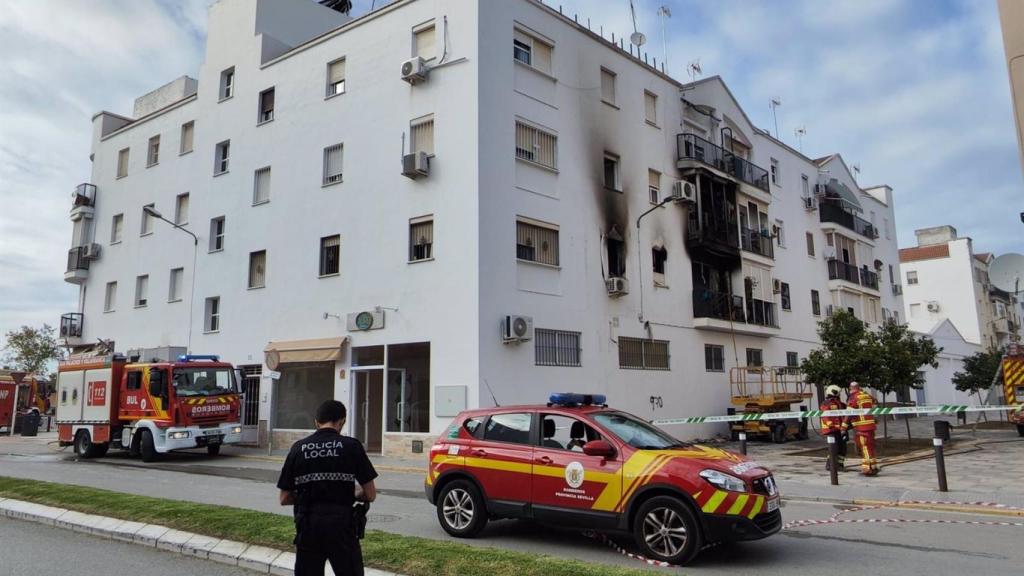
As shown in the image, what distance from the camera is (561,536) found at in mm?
8562

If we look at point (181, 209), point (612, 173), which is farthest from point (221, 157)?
point (612, 173)

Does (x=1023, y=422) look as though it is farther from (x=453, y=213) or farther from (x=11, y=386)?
(x=11, y=386)

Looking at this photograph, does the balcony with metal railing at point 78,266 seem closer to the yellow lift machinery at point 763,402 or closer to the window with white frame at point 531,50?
the window with white frame at point 531,50

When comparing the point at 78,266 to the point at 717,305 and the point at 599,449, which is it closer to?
the point at 717,305

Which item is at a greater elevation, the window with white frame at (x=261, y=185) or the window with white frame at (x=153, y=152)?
the window with white frame at (x=153, y=152)

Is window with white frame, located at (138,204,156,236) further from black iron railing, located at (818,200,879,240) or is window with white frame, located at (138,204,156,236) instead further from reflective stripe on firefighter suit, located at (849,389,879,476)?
black iron railing, located at (818,200,879,240)

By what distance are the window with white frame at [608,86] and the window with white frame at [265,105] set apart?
12.1 metres

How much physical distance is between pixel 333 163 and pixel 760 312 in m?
18.0

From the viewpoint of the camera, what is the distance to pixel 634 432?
803cm

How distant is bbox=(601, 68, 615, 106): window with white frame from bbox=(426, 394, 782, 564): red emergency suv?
1732cm

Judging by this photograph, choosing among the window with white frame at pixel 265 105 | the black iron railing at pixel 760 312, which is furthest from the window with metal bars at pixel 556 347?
the window with white frame at pixel 265 105

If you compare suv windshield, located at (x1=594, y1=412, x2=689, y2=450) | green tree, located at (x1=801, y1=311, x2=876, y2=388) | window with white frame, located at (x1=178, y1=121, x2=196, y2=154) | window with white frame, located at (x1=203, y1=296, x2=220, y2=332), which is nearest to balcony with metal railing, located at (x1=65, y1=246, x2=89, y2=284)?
window with white frame, located at (x1=178, y1=121, x2=196, y2=154)

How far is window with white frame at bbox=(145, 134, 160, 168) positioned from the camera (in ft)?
103

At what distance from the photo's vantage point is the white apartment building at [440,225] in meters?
19.9
